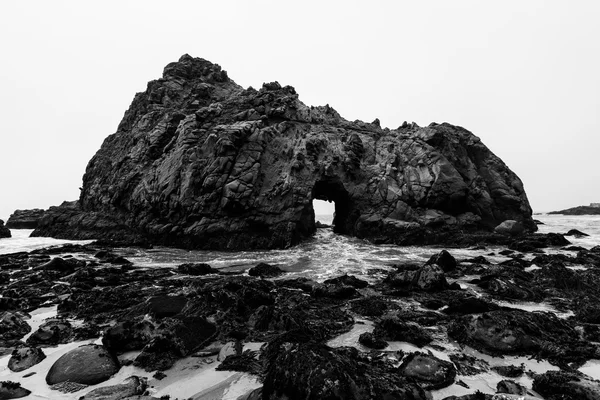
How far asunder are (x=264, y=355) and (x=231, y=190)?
1192 inches

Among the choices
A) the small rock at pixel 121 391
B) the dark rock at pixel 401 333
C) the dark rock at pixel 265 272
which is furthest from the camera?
the dark rock at pixel 265 272

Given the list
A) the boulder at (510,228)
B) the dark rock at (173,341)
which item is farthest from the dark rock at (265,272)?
the boulder at (510,228)

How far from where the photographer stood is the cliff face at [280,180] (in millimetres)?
37781

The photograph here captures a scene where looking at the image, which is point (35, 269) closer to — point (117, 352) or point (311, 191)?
point (117, 352)

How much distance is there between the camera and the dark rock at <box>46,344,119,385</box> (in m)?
7.77

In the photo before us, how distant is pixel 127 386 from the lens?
732cm

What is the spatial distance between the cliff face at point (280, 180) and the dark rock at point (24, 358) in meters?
26.9

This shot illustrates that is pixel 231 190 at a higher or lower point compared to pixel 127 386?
higher

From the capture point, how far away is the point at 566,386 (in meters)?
6.62

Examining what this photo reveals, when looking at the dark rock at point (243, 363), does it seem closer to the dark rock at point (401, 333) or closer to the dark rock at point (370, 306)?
the dark rock at point (401, 333)

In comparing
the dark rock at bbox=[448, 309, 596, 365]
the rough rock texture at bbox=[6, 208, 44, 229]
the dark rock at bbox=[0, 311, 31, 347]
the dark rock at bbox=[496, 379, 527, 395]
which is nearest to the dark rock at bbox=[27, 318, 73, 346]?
the dark rock at bbox=[0, 311, 31, 347]

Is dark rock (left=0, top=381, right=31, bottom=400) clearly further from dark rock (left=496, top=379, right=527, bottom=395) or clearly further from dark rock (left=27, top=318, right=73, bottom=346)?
dark rock (left=496, top=379, right=527, bottom=395)

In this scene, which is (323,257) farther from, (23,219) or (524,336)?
(23,219)

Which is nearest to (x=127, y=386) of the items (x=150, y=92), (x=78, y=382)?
(x=78, y=382)
